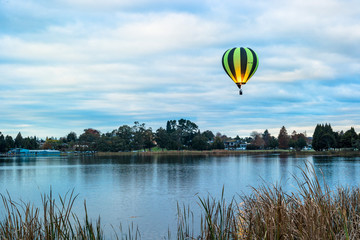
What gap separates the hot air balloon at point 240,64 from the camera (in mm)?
18688

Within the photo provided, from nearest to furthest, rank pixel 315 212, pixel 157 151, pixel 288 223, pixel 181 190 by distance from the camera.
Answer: pixel 315 212, pixel 288 223, pixel 181 190, pixel 157 151

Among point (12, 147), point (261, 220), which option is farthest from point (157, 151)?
point (261, 220)

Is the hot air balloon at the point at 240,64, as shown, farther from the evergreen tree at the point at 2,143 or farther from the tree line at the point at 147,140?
the evergreen tree at the point at 2,143

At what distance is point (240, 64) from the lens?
18734mm

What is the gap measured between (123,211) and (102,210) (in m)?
1.11

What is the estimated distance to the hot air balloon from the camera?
18688 mm

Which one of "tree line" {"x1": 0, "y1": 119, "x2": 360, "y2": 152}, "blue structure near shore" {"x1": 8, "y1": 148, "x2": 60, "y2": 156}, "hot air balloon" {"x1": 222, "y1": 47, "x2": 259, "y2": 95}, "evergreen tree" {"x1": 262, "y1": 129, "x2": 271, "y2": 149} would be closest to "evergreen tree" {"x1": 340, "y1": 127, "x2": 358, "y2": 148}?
"tree line" {"x1": 0, "y1": 119, "x2": 360, "y2": 152}

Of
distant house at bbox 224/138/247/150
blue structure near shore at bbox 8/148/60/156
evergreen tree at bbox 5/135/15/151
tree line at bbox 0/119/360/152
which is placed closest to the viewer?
tree line at bbox 0/119/360/152

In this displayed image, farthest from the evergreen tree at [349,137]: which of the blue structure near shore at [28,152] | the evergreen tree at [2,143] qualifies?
the evergreen tree at [2,143]

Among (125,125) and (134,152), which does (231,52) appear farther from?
(134,152)

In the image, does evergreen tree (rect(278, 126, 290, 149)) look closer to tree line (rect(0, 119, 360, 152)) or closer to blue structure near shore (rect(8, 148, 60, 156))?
tree line (rect(0, 119, 360, 152))

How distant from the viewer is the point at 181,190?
2497 centimetres

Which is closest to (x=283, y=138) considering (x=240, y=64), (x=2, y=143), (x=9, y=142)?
(x=2, y=143)

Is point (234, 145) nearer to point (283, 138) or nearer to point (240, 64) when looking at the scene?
point (283, 138)
